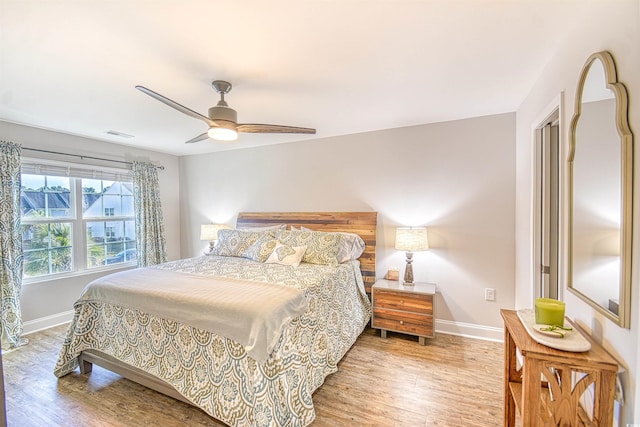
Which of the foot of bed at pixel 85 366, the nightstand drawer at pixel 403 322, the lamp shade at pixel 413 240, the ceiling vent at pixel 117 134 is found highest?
the ceiling vent at pixel 117 134

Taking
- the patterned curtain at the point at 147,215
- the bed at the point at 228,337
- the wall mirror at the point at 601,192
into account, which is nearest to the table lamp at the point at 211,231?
the patterned curtain at the point at 147,215

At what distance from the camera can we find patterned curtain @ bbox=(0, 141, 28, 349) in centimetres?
281

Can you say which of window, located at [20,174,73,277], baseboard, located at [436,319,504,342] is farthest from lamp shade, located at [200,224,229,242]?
baseboard, located at [436,319,504,342]

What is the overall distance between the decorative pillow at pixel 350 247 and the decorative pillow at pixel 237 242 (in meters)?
0.90

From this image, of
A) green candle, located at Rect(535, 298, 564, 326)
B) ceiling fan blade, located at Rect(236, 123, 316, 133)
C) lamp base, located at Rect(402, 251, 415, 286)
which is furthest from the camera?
lamp base, located at Rect(402, 251, 415, 286)

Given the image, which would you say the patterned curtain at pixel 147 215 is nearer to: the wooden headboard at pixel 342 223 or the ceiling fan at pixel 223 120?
the wooden headboard at pixel 342 223

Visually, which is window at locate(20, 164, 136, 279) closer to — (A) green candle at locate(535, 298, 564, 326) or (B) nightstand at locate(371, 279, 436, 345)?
(B) nightstand at locate(371, 279, 436, 345)

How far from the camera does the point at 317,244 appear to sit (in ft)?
9.87

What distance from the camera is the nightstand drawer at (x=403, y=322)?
108 inches

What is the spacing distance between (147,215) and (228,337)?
11.0 ft

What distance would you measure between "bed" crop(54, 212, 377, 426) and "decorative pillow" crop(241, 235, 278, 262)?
206mm

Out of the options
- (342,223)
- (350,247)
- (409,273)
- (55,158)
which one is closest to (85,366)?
(55,158)

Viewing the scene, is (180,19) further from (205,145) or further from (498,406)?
(498,406)

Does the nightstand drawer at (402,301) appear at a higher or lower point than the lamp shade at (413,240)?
lower
